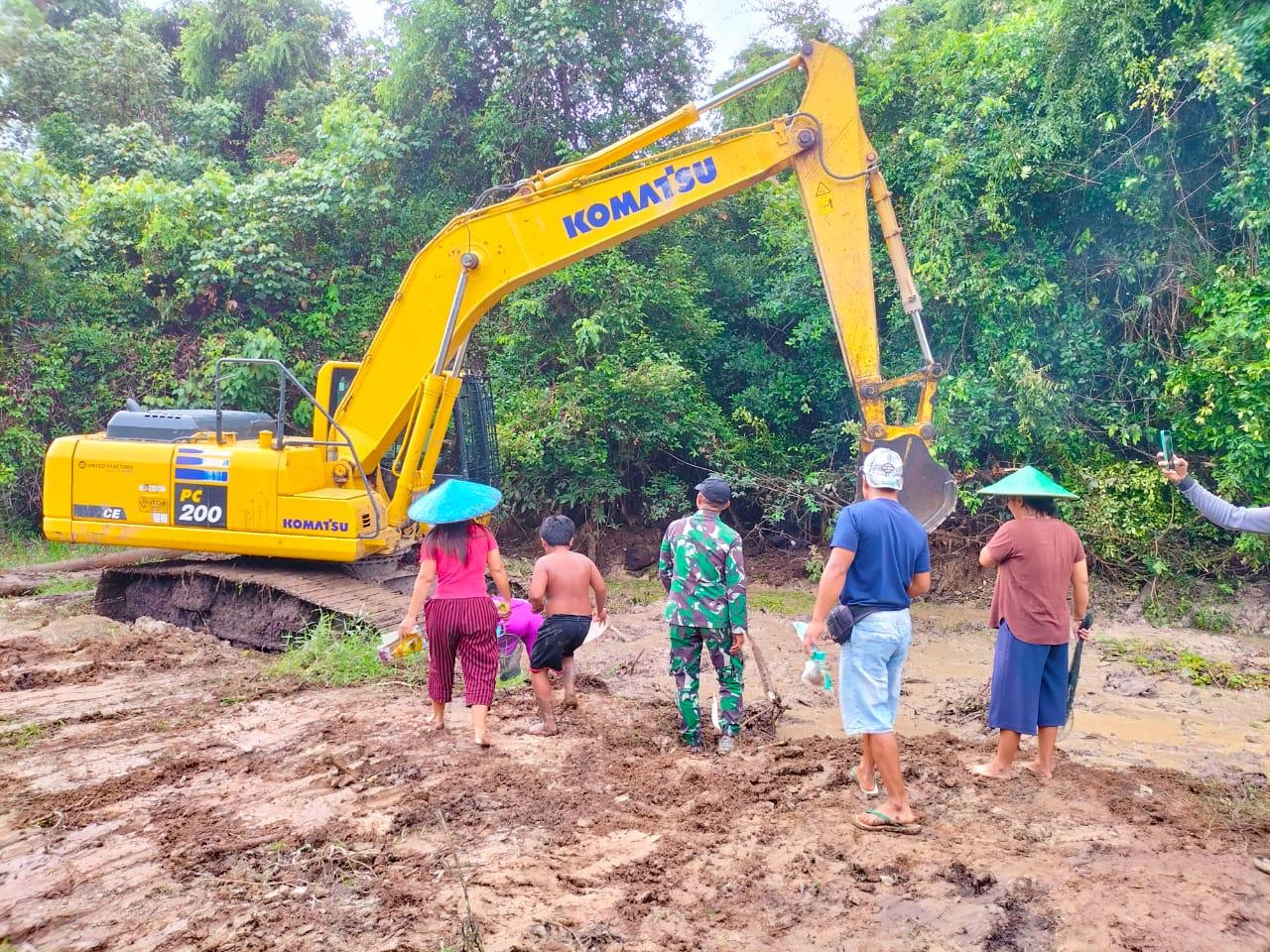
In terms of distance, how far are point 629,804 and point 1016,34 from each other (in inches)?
380

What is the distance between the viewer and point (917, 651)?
845 centimetres

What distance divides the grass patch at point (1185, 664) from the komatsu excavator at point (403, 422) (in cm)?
243

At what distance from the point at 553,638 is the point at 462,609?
66cm

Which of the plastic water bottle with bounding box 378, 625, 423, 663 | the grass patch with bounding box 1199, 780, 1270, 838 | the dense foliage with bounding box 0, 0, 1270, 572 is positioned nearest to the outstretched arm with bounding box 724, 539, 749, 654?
the plastic water bottle with bounding box 378, 625, 423, 663

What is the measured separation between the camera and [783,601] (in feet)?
34.1

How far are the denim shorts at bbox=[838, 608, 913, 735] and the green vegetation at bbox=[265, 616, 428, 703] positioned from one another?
3.60 m

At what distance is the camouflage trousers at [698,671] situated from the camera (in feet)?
18.3

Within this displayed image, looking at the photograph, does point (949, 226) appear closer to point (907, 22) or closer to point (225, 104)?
point (907, 22)

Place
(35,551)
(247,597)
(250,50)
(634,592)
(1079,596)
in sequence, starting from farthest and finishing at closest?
(250,50) < (35,551) < (634,592) < (247,597) < (1079,596)

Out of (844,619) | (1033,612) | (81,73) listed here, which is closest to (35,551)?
(81,73)

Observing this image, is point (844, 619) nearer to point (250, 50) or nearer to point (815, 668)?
point (815, 668)

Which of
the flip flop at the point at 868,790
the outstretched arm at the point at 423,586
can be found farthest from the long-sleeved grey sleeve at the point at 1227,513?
the outstretched arm at the point at 423,586

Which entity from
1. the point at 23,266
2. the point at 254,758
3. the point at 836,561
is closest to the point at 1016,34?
the point at 836,561

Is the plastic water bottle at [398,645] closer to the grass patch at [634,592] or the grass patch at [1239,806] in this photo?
the grass patch at [634,592]
